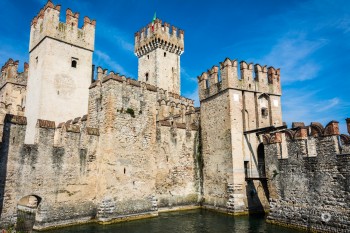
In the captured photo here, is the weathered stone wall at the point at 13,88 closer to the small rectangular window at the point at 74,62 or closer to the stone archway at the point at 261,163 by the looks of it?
the small rectangular window at the point at 74,62

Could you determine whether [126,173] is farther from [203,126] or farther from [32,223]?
[203,126]

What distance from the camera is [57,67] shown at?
2175 centimetres

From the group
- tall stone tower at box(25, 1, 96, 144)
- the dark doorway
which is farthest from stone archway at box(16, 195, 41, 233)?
the dark doorway

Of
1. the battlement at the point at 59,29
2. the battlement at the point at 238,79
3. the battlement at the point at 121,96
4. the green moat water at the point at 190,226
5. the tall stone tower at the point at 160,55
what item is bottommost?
the green moat water at the point at 190,226

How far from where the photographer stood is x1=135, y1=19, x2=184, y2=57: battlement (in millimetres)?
39469

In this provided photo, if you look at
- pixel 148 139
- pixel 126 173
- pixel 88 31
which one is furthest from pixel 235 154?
pixel 88 31

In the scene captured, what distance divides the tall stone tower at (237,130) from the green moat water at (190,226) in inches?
63.4

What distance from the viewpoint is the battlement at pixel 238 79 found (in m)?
20.2

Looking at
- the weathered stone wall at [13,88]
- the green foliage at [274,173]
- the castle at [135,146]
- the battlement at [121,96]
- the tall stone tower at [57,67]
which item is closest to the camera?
the castle at [135,146]

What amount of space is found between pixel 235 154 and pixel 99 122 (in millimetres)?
8899

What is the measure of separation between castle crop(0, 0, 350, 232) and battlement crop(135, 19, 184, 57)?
1559 centimetres

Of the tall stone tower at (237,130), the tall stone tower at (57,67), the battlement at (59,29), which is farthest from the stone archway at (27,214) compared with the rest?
the battlement at (59,29)

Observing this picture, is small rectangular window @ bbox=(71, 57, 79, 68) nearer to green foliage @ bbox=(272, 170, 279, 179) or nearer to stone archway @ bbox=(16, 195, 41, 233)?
stone archway @ bbox=(16, 195, 41, 233)

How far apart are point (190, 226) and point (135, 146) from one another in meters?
5.69
